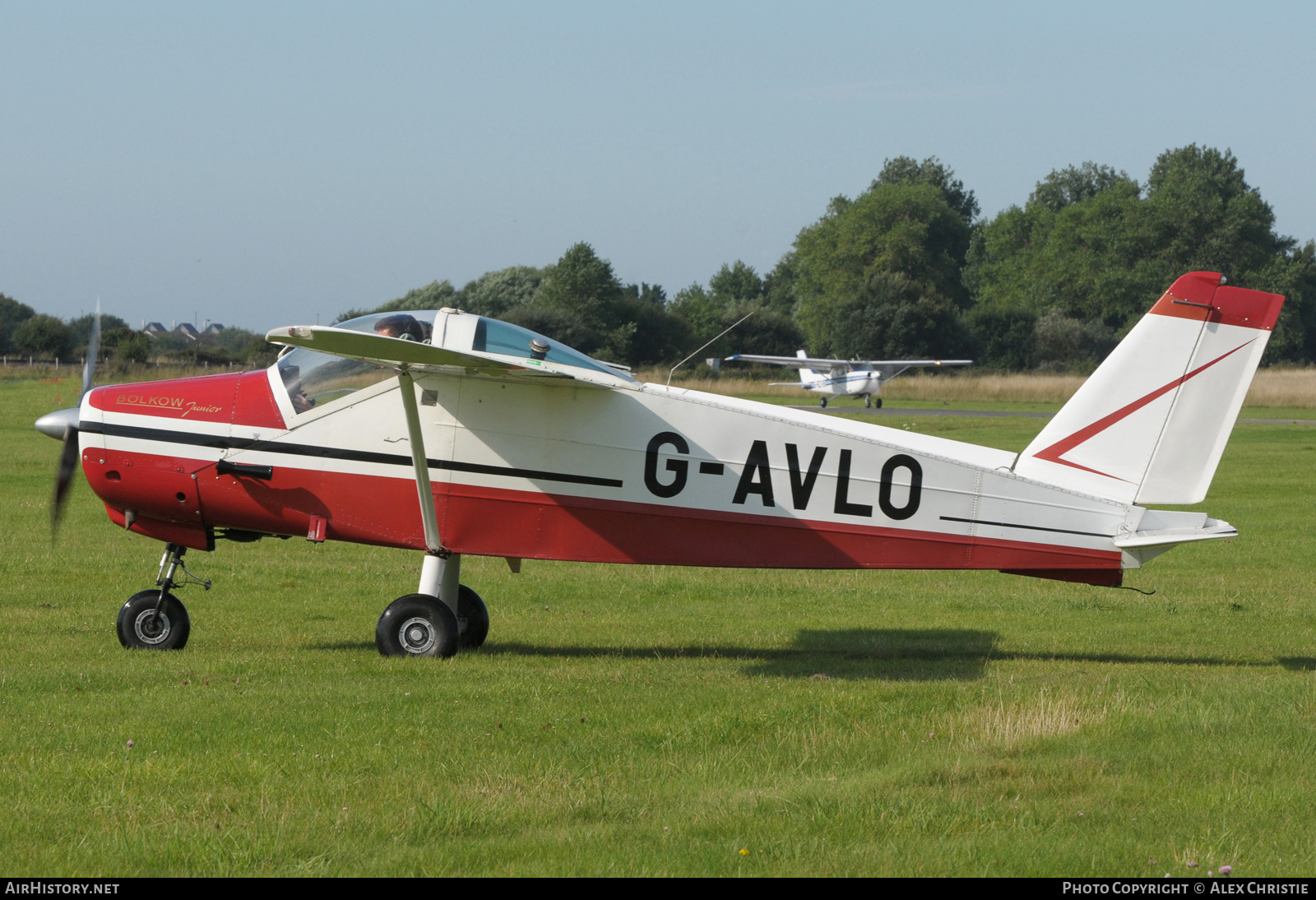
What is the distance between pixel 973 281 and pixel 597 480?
125 meters

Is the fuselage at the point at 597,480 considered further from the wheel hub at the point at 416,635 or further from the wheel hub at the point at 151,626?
the wheel hub at the point at 151,626

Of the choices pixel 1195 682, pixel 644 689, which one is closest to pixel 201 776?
pixel 644 689

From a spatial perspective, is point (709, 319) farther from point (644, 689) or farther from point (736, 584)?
point (644, 689)

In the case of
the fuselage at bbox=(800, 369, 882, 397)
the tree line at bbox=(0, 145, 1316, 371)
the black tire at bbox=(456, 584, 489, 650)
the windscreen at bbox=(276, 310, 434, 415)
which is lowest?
the black tire at bbox=(456, 584, 489, 650)

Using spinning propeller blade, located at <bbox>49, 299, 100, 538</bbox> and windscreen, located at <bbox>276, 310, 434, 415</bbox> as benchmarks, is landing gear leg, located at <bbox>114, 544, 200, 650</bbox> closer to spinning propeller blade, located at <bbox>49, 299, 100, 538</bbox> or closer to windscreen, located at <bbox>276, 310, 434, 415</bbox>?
spinning propeller blade, located at <bbox>49, 299, 100, 538</bbox>

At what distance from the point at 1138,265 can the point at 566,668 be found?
102 meters

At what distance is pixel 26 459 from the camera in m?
26.8

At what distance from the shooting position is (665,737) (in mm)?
6559

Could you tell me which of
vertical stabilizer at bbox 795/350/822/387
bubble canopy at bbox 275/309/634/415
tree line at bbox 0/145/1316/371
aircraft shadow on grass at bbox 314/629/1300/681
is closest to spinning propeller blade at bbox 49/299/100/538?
bubble canopy at bbox 275/309/634/415

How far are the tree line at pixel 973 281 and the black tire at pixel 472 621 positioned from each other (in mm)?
47849

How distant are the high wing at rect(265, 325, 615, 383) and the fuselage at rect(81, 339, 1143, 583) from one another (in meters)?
0.30

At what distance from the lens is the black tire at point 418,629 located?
29.5 feet

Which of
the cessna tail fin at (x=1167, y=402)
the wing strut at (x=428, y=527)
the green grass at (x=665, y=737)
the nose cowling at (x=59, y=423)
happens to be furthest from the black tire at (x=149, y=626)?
the cessna tail fin at (x=1167, y=402)

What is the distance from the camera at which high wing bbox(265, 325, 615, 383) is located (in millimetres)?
7484
